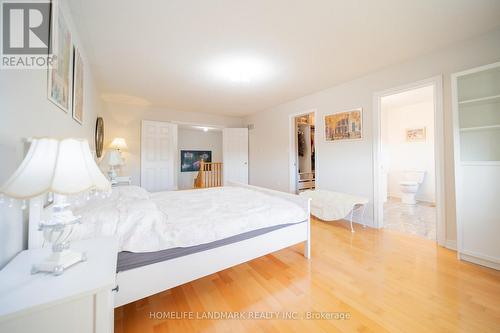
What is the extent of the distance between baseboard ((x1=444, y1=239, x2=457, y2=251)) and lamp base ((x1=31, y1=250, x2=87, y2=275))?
11.8ft

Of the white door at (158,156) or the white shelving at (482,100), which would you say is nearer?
the white shelving at (482,100)

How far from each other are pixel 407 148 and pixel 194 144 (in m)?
6.79

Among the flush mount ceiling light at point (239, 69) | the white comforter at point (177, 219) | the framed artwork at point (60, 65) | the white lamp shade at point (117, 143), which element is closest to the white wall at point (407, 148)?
Answer: the flush mount ceiling light at point (239, 69)

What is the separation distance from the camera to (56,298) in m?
0.68

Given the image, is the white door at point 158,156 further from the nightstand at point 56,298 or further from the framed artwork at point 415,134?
the framed artwork at point 415,134

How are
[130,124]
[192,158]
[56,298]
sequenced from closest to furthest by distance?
1. [56,298]
2. [130,124]
3. [192,158]

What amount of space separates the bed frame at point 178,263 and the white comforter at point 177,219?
125 mm

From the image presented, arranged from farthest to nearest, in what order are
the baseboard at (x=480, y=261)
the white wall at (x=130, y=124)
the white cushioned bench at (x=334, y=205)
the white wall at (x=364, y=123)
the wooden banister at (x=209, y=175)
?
1. the wooden banister at (x=209, y=175)
2. the white wall at (x=130, y=124)
3. the white cushioned bench at (x=334, y=205)
4. the white wall at (x=364, y=123)
5. the baseboard at (x=480, y=261)

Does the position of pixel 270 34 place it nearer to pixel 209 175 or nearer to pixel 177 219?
pixel 177 219

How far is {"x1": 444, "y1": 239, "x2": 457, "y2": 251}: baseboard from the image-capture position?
2326mm

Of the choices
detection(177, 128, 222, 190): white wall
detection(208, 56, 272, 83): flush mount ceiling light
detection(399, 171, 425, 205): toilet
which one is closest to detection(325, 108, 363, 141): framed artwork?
detection(208, 56, 272, 83): flush mount ceiling light

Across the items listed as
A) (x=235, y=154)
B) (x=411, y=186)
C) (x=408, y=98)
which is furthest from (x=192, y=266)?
(x=408, y=98)

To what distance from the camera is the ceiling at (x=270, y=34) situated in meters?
1.75

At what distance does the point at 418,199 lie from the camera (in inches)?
185
